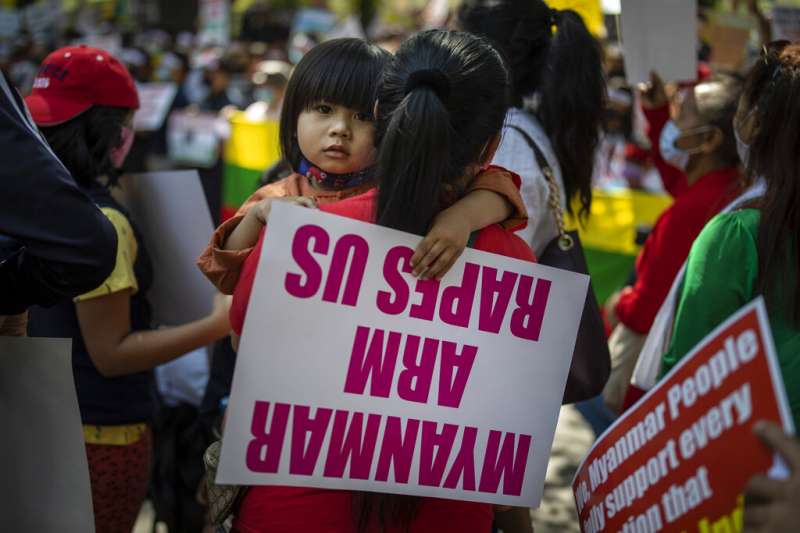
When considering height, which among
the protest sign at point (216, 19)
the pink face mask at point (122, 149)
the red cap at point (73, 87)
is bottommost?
the pink face mask at point (122, 149)

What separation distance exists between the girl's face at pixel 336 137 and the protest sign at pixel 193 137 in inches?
331

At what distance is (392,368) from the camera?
1.79m

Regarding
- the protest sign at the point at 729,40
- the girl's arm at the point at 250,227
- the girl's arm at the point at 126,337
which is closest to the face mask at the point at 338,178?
the girl's arm at the point at 250,227

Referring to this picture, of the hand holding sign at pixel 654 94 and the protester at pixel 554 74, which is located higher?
the hand holding sign at pixel 654 94

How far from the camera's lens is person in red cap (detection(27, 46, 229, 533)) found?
2.52m

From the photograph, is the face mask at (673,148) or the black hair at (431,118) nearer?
the black hair at (431,118)

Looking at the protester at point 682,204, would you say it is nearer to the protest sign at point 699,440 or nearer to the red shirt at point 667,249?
the red shirt at point 667,249

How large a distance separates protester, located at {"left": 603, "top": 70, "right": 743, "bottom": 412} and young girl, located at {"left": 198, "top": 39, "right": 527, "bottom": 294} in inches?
50.0

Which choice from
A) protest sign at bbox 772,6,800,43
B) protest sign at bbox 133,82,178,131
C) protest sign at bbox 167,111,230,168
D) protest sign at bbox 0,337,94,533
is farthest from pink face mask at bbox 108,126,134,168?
protest sign at bbox 167,111,230,168

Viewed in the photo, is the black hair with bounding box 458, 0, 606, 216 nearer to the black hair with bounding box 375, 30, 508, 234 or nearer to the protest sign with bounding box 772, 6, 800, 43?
the black hair with bounding box 375, 30, 508, 234

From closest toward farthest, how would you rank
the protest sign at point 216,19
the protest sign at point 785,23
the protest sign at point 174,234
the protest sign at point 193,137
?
the protest sign at point 174,234 < the protest sign at point 785,23 < the protest sign at point 193,137 < the protest sign at point 216,19

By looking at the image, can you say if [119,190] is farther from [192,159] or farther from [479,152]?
[192,159]

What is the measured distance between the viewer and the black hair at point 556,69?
2934mm

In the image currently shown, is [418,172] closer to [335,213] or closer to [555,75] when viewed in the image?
[335,213]
